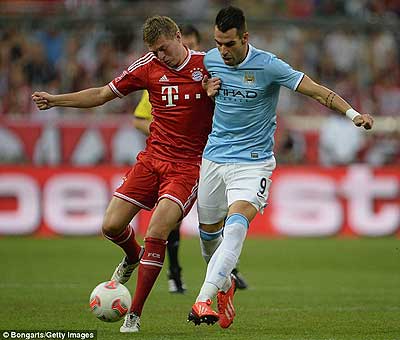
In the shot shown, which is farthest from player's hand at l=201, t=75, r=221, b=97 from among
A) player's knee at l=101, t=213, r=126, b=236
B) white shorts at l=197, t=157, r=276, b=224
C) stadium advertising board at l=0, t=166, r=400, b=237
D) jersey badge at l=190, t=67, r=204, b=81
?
stadium advertising board at l=0, t=166, r=400, b=237

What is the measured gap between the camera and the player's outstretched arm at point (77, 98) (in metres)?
9.32

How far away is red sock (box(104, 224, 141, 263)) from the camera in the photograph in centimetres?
959

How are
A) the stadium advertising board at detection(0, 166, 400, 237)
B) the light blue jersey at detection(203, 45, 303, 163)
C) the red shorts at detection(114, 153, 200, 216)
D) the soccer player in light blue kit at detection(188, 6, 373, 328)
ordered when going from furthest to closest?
1. the stadium advertising board at detection(0, 166, 400, 237)
2. the red shorts at detection(114, 153, 200, 216)
3. the light blue jersey at detection(203, 45, 303, 163)
4. the soccer player in light blue kit at detection(188, 6, 373, 328)

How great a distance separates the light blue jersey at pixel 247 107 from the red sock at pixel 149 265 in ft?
2.90

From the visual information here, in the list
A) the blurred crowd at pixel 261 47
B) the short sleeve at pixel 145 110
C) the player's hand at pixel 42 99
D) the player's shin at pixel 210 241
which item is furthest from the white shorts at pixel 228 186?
the blurred crowd at pixel 261 47

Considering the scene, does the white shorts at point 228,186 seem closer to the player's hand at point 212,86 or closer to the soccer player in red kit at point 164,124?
the soccer player in red kit at point 164,124

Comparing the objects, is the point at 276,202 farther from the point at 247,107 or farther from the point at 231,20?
the point at 231,20

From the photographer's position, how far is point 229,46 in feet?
28.5

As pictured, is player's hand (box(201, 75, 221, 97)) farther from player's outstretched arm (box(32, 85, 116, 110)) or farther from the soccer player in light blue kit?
player's outstretched arm (box(32, 85, 116, 110))

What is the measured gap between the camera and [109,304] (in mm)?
8617

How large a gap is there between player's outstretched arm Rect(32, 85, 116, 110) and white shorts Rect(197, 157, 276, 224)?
1105 millimetres

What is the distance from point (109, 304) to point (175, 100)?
1.95 metres

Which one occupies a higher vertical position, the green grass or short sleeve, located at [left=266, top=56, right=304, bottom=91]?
short sleeve, located at [left=266, top=56, right=304, bottom=91]

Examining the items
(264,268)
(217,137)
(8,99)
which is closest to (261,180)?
(217,137)
